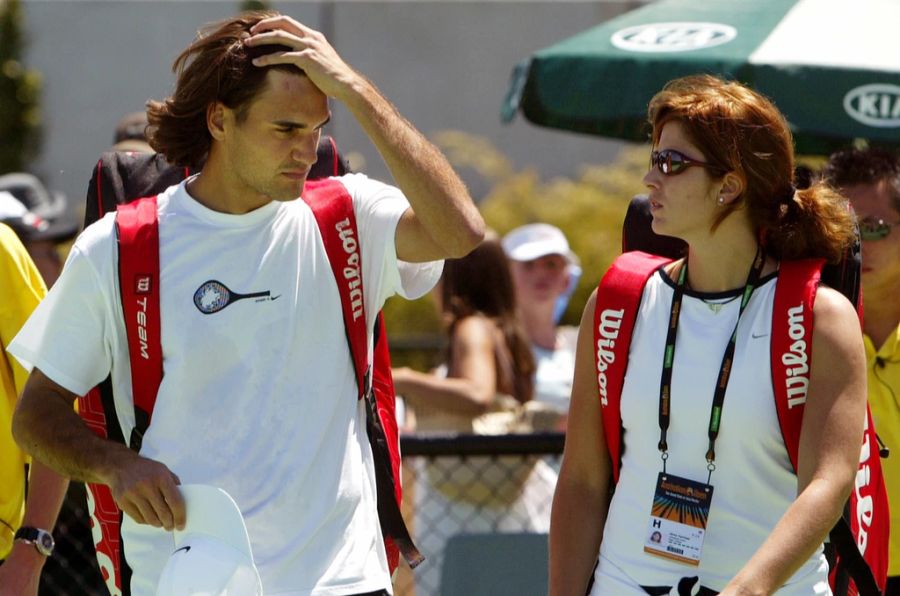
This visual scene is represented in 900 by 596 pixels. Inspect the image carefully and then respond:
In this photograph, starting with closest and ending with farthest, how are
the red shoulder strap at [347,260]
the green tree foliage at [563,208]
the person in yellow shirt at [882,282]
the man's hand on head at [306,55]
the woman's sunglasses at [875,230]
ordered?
the man's hand on head at [306,55] < the red shoulder strap at [347,260] < the person in yellow shirt at [882,282] < the woman's sunglasses at [875,230] < the green tree foliage at [563,208]

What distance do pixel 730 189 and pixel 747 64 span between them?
87.7 inches

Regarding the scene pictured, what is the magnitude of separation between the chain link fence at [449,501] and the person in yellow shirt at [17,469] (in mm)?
1835

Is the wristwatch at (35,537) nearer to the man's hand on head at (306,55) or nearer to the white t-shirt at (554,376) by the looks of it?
the man's hand on head at (306,55)

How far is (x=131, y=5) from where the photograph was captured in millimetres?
19500

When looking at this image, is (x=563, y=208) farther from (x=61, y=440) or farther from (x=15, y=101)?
(x=61, y=440)

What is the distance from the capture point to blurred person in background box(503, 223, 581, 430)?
23.7ft

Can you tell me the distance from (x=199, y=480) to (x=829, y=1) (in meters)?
3.52

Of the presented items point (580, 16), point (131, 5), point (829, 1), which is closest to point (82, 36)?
point (131, 5)

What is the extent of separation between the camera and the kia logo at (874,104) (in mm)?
5129

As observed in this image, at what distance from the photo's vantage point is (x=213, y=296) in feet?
10.4

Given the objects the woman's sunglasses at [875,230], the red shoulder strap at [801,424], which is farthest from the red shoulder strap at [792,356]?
the woman's sunglasses at [875,230]

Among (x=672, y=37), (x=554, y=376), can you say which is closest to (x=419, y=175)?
(x=672, y=37)

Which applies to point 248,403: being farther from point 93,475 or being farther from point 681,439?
point 681,439

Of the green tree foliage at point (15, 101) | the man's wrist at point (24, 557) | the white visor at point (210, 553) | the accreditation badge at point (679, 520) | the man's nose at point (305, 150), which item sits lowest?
the green tree foliage at point (15, 101)
